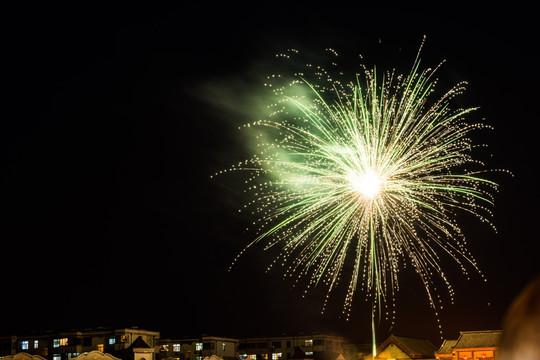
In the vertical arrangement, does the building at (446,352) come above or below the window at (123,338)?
below

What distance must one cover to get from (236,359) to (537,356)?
88.8m

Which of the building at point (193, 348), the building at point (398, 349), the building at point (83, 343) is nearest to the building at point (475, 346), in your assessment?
the building at point (398, 349)

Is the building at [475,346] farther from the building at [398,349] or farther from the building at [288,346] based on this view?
the building at [288,346]

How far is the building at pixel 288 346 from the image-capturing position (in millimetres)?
86500

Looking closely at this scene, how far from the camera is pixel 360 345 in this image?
294 ft

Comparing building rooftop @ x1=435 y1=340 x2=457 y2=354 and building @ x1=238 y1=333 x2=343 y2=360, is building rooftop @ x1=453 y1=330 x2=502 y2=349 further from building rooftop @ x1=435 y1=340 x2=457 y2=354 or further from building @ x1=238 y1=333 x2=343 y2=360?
building @ x1=238 y1=333 x2=343 y2=360

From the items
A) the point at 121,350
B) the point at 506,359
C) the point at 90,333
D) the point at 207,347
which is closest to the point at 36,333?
the point at 90,333

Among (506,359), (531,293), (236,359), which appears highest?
(531,293)

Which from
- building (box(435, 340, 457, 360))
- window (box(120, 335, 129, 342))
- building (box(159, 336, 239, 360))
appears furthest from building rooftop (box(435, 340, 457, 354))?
window (box(120, 335, 129, 342))

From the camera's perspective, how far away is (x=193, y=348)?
83500 mm

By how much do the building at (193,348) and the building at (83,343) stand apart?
230 inches

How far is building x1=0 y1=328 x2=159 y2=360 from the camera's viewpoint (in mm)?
70713

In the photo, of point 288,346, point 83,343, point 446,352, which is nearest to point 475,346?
point 446,352

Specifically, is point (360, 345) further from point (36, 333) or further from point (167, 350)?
point (36, 333)
